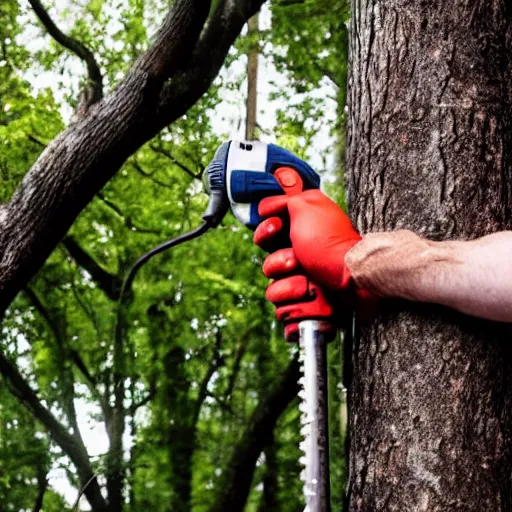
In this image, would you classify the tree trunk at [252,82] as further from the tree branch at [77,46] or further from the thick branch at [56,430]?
the thick branch at [56,430]

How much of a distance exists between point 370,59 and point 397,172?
0.35 m

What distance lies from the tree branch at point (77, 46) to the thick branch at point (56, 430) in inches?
141

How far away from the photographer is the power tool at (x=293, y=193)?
1.52 metres

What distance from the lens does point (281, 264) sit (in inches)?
64.9

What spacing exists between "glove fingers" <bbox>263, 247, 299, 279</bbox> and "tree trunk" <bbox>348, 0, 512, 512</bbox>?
0.59 feet

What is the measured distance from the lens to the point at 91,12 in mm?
6898

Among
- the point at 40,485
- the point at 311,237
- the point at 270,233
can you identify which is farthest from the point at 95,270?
the point at 311,237

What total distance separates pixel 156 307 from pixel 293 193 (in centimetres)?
614

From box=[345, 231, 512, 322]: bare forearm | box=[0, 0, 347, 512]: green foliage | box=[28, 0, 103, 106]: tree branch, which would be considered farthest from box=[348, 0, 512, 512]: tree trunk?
box=[0, 0, 347, 512]: green foliage

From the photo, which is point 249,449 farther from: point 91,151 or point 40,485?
point 91,151

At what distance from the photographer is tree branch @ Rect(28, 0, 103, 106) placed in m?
5.41

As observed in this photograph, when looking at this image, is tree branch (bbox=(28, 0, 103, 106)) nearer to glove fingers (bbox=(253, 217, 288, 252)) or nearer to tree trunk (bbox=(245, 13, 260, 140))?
tree trunk (bbox=(245, 13, 260, 140))

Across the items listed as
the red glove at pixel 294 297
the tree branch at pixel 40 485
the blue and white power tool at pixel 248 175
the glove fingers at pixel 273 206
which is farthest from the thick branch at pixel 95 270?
the red glove at pixel 294 297

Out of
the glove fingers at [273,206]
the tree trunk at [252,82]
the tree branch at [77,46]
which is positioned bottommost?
the glove fingers at [273,206]
